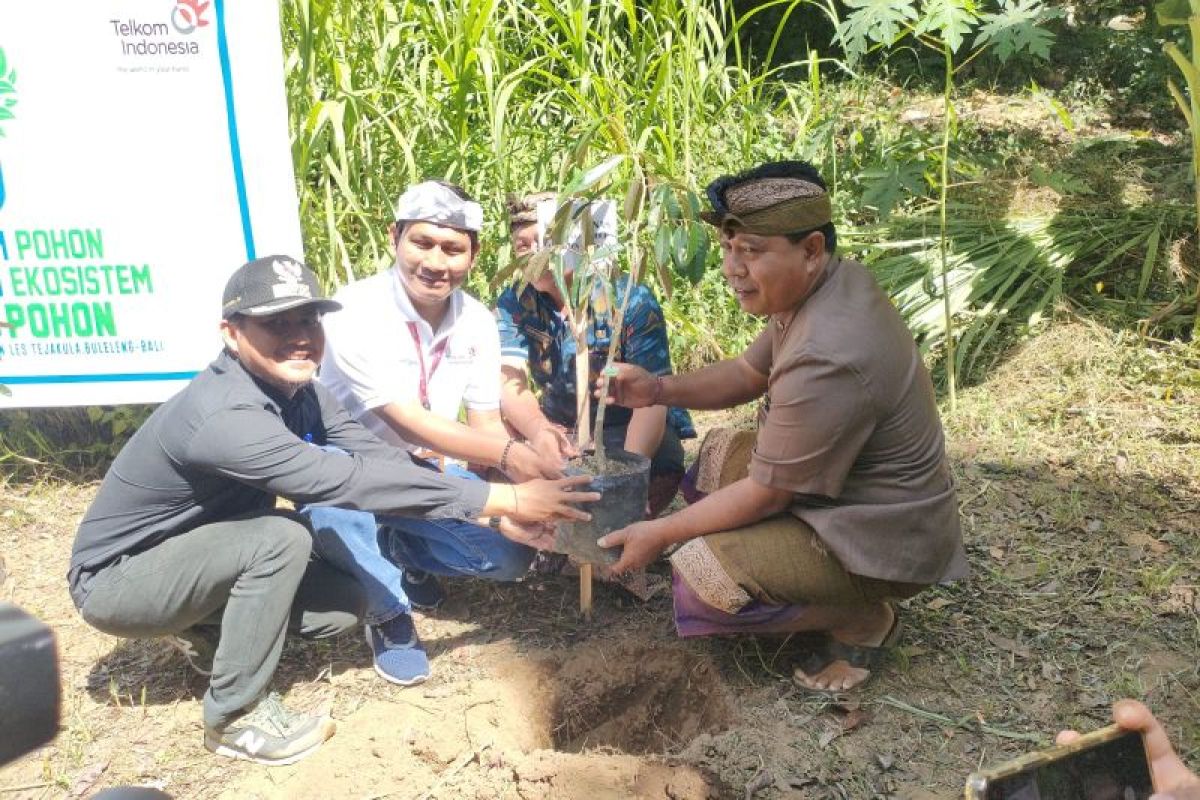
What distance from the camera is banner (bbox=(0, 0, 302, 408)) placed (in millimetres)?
3551

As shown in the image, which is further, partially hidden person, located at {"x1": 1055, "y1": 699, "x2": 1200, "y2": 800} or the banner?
the banner

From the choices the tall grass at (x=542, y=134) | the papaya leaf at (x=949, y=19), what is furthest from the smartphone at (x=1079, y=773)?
the papaya leaf at (x=949, y=19)

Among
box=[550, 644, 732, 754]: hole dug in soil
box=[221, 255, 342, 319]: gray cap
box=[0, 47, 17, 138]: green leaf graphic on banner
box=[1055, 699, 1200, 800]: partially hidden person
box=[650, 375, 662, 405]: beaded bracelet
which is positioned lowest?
box=[550, 644, 732, 754]: hole dug in soil

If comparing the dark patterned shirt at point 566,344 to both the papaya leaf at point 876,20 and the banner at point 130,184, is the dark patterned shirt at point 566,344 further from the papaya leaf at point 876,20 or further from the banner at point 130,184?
the papaya leaf at point 876,20

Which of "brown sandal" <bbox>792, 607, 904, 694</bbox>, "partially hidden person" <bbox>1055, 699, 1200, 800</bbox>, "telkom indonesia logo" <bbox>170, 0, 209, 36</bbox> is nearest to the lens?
"partially hidden person" <bbox>1055, 699, 1200, 800</bbox>

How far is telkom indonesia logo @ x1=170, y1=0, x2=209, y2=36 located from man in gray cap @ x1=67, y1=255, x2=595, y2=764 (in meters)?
1.55

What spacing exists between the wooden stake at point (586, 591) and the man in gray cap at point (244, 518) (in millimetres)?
432

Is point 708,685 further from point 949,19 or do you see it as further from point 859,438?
point 949,19

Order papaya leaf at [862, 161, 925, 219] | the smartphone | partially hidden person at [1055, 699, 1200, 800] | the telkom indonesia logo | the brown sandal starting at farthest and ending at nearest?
papaya leaf at [862, 161, 925, 219], the telkom indonesia logo, the brown sandal, partially hidden person at [1055, 699, 1200, 800], the smartphone

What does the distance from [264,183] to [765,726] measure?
2425mm

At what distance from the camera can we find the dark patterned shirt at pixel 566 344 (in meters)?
3.11

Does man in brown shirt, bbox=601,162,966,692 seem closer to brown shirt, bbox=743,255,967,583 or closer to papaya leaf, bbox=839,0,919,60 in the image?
brown shirt, bbox=743,255,967,583

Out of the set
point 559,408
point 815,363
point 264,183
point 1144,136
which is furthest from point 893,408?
point 1144,136

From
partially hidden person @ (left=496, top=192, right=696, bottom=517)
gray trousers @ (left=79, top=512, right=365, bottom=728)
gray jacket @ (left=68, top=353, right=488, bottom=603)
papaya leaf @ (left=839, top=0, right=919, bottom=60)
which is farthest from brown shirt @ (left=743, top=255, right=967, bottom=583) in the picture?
papaya leaf @ (left=839, top=0, right=919, bottom=60)
